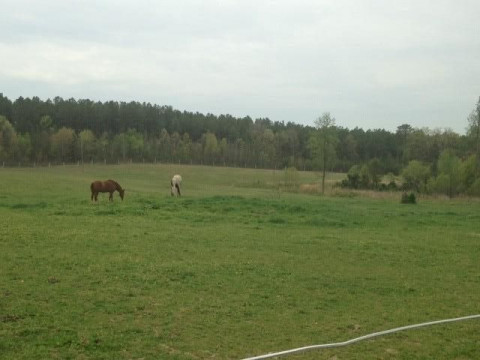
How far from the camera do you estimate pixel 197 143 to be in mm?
125375

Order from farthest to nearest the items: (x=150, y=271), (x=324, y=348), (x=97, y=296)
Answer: (x=150, y=271) < (x=97, y=296) < (x=324, y=348)

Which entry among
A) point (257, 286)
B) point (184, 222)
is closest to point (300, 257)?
point (257, 286)

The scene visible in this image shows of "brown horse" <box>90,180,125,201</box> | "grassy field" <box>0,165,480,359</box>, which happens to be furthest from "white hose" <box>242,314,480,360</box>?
"brown horse" <box>90,180,125,201</box>

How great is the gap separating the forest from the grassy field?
4489 cm

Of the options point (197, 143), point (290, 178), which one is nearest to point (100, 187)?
point (290, 178)

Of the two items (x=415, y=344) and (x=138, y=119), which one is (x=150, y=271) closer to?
(x=415, y=344)

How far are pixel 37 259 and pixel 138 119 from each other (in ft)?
402

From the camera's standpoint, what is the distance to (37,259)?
11961mm

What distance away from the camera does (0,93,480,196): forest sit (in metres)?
63.3

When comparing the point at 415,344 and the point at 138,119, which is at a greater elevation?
the point at 138,119

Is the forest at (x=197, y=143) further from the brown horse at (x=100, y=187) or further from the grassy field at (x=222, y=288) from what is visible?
the grassy field at (x=222, y=288)

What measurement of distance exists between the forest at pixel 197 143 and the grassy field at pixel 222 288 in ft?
147

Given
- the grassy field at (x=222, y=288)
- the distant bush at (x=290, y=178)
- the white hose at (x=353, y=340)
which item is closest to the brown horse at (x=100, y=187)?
the grassy field at (x=222, y=288)

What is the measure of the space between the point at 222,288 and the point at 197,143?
116 metres
